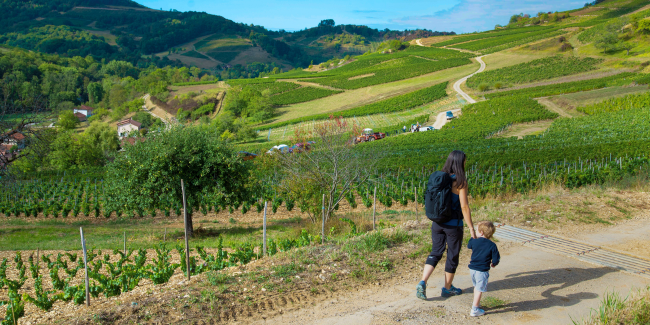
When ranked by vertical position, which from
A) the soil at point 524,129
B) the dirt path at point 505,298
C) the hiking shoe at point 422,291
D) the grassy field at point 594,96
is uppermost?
the grassy field at point 594,96

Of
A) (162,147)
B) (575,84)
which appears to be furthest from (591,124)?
(162,147)

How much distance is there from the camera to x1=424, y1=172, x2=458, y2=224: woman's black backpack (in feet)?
18.8

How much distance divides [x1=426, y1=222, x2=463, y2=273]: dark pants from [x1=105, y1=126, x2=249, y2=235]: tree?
10.9 meters

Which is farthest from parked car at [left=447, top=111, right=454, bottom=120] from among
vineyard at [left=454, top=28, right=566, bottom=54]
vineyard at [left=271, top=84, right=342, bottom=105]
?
vineyard at [left=454, top=28, right=566, bottom=54]

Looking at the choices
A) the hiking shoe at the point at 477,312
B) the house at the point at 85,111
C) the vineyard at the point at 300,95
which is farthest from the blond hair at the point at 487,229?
the house at the point at 85,111

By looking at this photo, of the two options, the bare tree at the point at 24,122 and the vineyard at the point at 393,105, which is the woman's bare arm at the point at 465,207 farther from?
the vineyard at the point at 393,105

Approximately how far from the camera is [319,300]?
6258mm

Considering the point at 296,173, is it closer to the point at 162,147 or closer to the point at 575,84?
the point at 162,147

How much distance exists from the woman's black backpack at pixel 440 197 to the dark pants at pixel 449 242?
23cm

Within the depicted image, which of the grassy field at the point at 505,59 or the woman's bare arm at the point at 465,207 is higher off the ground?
the grassy field at the point at 505,59

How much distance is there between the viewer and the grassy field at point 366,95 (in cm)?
8094

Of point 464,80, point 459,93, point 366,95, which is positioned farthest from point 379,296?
point 464,80

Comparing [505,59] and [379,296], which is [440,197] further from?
[505,59]

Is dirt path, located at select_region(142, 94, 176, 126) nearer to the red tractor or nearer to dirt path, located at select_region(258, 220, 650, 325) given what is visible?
the red tractor
